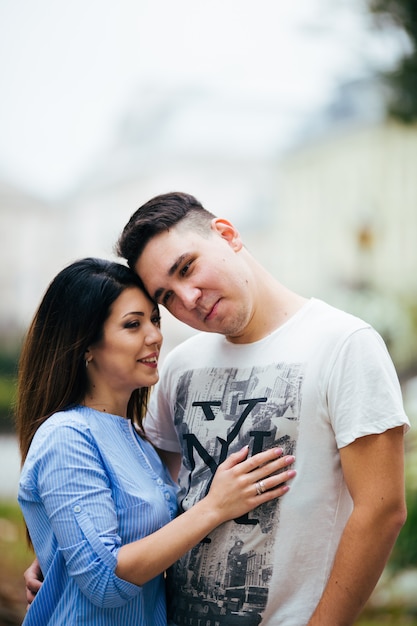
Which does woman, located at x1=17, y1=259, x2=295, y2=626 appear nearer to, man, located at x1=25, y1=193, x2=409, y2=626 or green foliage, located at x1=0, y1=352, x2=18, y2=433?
man, located at x1=25, y1=193, x2=409, y2=626

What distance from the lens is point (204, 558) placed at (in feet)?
5.68

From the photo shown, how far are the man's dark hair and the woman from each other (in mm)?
61

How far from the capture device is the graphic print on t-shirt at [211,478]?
1.66 meters

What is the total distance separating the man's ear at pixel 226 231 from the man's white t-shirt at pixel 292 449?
25 cm

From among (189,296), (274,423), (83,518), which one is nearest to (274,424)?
(274,423)

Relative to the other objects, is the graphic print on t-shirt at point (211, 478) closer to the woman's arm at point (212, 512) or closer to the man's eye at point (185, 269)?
the woman's arm at point (212, 512)

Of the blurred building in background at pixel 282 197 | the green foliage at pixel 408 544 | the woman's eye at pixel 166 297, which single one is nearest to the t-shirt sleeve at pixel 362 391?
the woman's eye at pixel 166 297

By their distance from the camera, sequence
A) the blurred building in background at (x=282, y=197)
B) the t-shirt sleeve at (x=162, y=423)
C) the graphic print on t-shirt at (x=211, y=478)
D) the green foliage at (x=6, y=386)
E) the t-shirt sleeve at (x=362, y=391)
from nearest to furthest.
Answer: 1. the t-shirt sleeve at (x=362, y=391)
2. the graphic print on t-shirt at (x=211, y=478)
3. the t-shirt sleeve at (x=162, y=423)
4. the green foliage at (x=6, y=386)
5. the blurred building in background at (x=282, y=197)

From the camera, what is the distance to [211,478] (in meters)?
1.76

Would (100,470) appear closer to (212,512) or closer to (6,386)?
(212,512)

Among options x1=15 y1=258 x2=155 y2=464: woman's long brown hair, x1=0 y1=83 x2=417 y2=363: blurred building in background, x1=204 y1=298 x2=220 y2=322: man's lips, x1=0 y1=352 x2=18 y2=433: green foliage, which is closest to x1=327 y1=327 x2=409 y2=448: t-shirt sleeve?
x1=204 y1=298 x2=220 y2=322: man's lips

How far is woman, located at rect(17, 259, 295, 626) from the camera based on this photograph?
5.18ft

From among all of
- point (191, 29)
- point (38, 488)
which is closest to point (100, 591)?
point (38, 488)

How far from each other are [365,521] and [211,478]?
386mm
